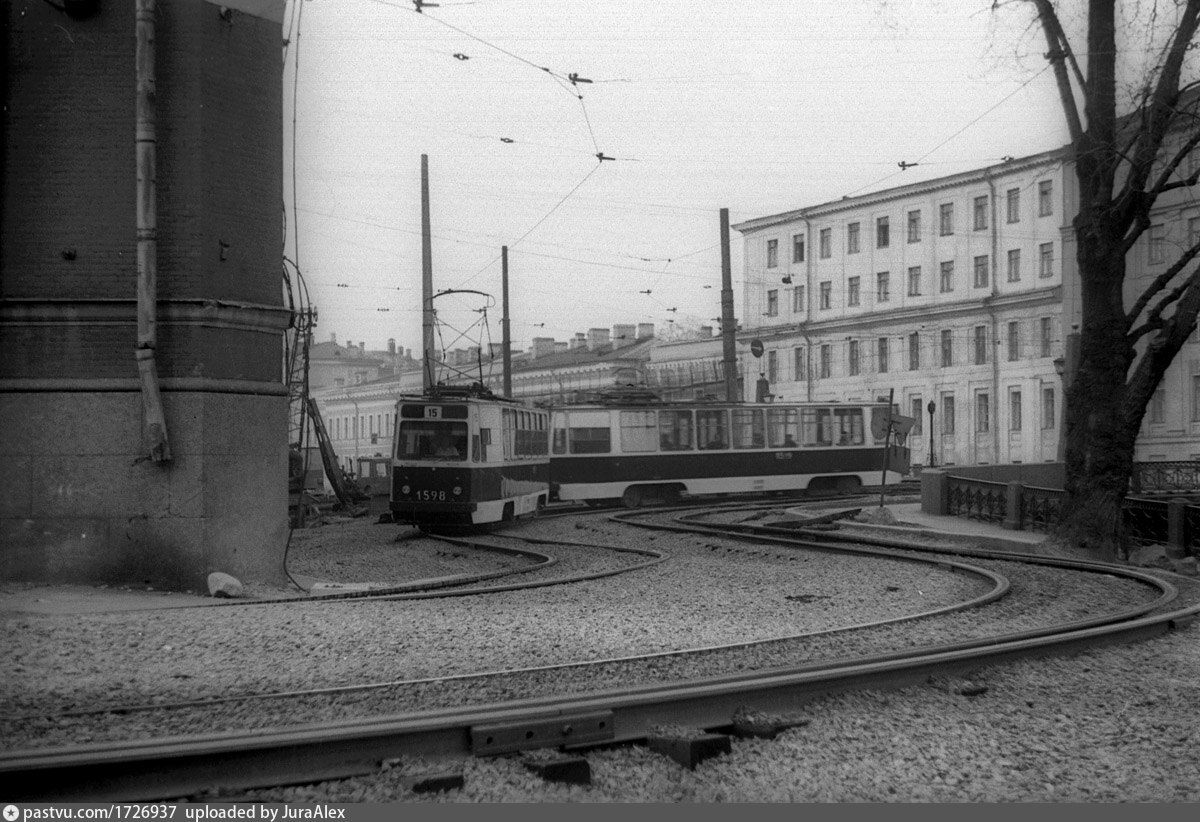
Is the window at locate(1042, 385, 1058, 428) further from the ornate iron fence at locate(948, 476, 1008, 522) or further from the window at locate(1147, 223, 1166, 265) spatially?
the ornate iron fence at locate(948, 476, 1008, 522)

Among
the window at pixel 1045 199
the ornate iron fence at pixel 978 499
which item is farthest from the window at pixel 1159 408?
the ornate iron fence at pixel 978 499

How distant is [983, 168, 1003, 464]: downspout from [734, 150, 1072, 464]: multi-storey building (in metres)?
0.07

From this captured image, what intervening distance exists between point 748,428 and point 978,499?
1199 cm

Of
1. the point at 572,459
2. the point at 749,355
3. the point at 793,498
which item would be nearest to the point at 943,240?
the point at 749,355

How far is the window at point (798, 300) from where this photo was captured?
256 feet

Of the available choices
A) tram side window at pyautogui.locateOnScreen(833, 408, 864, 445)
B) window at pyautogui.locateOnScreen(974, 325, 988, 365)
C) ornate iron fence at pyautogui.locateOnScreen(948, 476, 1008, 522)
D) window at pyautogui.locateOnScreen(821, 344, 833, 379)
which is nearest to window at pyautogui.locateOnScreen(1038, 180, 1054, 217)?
window at pyautogui.locateOnScreen(974, 325, 988, 365)

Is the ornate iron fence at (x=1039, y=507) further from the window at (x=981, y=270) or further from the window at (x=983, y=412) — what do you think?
the window at (x=981, y=270)

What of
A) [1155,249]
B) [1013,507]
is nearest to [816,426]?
[1013,507]

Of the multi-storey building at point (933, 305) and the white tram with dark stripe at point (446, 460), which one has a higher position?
the multi-storey building at point (933, 305)

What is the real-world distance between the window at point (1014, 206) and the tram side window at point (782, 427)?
34994mm

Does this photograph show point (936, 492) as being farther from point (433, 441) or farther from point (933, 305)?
point (933, 305)

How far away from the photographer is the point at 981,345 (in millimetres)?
68625

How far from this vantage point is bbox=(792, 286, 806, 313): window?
78075 millimetres

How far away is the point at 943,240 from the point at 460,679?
221 feet
